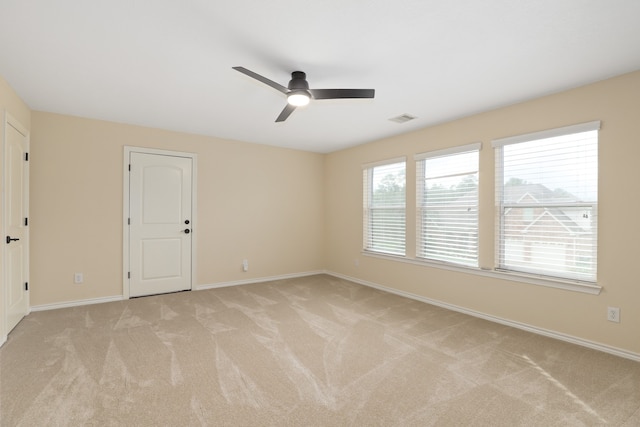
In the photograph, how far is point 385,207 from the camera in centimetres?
502

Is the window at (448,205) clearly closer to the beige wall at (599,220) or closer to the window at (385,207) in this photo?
the beige wall at (599,220)

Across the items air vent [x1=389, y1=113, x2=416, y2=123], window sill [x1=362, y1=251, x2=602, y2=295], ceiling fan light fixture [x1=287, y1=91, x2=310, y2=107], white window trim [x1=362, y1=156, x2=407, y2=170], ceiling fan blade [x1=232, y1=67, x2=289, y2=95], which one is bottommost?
window sill [x1=362, y1=251, x2=602, y2=295]

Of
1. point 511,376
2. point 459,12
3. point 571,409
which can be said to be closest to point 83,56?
point 459,12

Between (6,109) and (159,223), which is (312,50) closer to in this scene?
(6,109)

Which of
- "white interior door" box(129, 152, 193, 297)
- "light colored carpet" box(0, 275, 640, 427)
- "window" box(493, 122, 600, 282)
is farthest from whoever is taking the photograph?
"white interior door" box(129, 152, 193, 297)

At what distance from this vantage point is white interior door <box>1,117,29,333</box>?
2.94 m

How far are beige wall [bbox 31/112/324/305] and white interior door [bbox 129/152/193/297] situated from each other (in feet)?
0.56

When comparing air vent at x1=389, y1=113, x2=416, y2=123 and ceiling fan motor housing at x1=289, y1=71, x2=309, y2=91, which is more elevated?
air vent at x1=389, y1=113, x2=416, y2=123

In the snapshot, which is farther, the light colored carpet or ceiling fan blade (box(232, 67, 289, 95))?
ceiling fan blade (box(232, 67, 289, 95))

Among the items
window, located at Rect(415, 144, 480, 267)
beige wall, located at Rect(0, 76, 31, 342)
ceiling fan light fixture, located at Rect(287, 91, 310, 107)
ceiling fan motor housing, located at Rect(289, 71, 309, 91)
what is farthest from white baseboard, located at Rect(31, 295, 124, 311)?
window, located at Rect(415, 144, 480, 267)

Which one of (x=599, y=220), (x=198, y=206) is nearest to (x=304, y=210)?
(x=198, y=206)

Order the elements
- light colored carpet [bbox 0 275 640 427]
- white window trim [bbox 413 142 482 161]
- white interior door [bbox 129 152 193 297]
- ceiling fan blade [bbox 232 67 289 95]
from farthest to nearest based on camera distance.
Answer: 1. white interior door [bbox 129 152 193 297]
2. white window trim [bbox 413 142 482 161]
3. ceiling fan blade [bbox 232 67 289 95]
4. light colored carpet [bbox 0 275 640 427]

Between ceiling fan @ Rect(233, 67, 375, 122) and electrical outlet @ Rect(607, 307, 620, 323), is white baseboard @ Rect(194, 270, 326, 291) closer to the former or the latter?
ceiling fan @ Rect(233, 67, 375, 122)

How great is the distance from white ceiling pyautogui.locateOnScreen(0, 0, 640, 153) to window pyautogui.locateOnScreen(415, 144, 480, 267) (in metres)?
0.68
